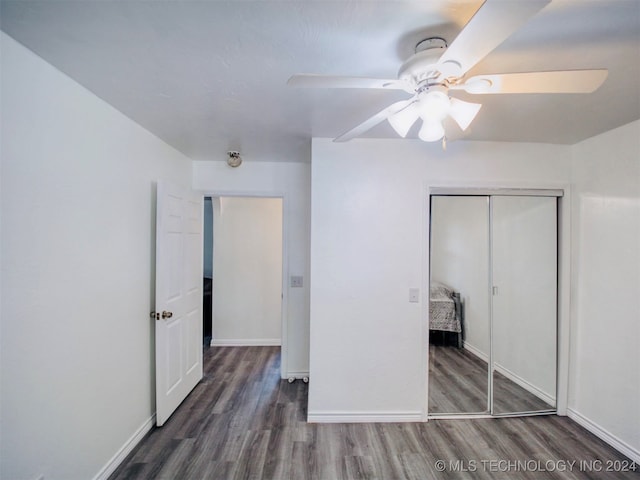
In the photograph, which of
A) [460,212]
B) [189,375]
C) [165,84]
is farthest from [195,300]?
[460,212]

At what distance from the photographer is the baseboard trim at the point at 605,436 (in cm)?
189

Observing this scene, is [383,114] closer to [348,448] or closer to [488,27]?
[488,27]

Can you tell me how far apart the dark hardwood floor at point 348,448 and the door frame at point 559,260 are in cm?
25

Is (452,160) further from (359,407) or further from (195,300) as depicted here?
(195,300)

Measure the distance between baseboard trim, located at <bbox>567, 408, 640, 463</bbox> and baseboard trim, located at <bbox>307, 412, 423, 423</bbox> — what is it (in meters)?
1.29

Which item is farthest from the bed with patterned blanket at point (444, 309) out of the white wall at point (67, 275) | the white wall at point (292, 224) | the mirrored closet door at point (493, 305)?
the white wall at point (67, 275)

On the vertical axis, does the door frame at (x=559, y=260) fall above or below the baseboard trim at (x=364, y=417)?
above

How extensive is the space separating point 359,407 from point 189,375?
5.34 ft

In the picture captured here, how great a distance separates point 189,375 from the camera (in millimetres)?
2645

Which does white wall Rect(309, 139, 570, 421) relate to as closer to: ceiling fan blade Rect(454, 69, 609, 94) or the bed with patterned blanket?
the bed with patterned blanket

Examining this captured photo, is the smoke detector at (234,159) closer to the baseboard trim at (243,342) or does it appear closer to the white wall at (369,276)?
the white wall at (369,276)

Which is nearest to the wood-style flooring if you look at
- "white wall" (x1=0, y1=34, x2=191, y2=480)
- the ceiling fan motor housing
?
the ceiling fan motor housing

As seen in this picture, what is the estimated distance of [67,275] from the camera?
1420 millimetres

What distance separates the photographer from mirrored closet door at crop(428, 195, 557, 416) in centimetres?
233
